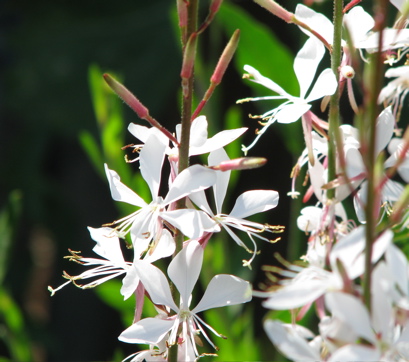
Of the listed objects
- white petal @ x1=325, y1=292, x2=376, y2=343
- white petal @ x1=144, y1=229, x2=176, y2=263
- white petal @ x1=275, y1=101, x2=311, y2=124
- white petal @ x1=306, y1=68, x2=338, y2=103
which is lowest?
white petal @ x1=144, y1=229, x2=176, y2=263

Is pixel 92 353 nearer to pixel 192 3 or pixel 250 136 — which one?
pixel 250 136

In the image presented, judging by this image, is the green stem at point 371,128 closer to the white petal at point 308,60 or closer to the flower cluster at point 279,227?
the flower cluster at point 279,227

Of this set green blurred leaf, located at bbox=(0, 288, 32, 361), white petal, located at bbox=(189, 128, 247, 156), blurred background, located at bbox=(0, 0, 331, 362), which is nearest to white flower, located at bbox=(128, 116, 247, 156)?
white petal, located at bbox=(189, 128, 247, 156)

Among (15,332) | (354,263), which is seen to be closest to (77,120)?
(15,332)

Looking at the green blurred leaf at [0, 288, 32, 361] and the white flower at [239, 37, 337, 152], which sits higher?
the white flower at [239, 37, 337, 152]

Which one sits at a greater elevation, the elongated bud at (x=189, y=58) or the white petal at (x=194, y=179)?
the elongated bud at (x=189, y=58)

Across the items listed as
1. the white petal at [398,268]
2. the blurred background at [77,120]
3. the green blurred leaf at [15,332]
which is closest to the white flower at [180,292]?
the white petal at [398,268]

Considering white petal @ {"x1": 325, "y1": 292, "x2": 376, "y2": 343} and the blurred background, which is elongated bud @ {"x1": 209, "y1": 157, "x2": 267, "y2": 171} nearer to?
white petal @ {"x1": 325, "y1": 292, "x2": 376, "y2": 343}

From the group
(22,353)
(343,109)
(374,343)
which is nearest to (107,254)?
(374,343)
